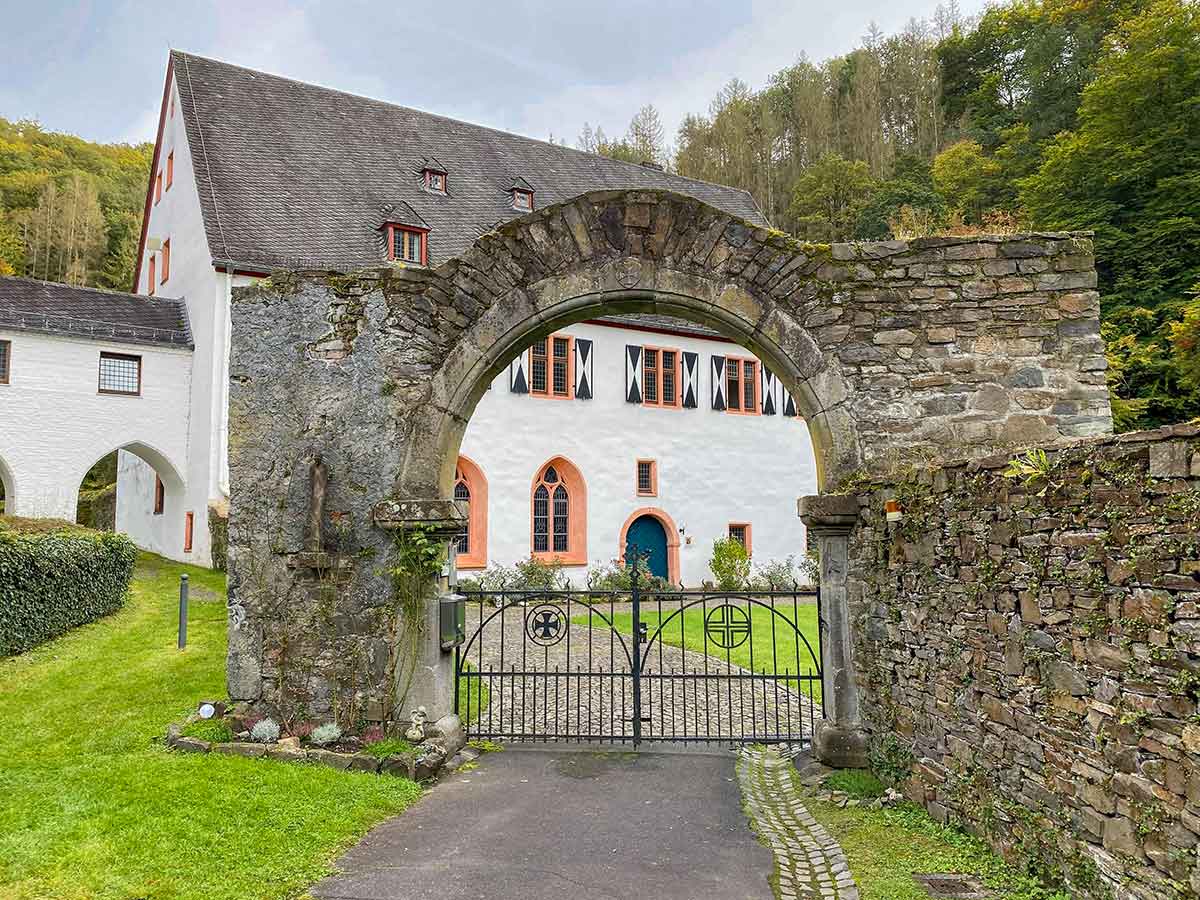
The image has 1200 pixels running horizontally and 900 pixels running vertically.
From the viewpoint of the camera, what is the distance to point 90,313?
1789 centimetres

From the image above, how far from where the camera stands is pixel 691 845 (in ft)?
15.3

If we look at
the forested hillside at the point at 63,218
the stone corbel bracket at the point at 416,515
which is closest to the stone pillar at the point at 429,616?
the stone corbel bracket at the point at 416,515

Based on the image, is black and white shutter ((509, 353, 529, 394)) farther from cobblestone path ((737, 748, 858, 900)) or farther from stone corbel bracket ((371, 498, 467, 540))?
cobblestone path ((737, 748, 858, 900))

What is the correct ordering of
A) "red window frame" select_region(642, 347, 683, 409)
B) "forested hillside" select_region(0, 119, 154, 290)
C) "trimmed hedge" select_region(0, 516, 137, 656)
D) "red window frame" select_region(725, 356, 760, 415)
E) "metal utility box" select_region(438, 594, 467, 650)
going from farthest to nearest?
"forested hillside" select_region(0, 119, 154, 290) < "red window frame" select_region(725, 356, 760, 415) < "red window frame" select_region(642, 347, 683, 409) < "trimmed hedge" select_region(0, 516, 137, 656) < "metal utility box" select_region(438, 594, 467, 650)

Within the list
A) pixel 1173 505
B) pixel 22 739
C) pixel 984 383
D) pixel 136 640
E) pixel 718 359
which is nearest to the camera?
pixel 1173 505

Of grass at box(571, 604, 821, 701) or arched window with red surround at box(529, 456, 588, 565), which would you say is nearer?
grass at box(571, 604, 821, 701)

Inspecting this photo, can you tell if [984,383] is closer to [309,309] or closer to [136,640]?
[309,309]

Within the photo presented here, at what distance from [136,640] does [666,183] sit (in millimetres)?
20578

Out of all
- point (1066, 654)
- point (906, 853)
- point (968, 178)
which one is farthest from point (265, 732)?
point (968, 178)

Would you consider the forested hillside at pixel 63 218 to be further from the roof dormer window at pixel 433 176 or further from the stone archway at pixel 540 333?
the stone archway at pixel 540 333

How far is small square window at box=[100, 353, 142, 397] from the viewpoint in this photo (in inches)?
693

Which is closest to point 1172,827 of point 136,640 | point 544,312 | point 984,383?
point 984,383

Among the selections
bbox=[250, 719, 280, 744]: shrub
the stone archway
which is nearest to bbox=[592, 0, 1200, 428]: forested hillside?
the stone archway

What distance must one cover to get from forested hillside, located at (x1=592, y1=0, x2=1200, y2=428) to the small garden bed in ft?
19.3
